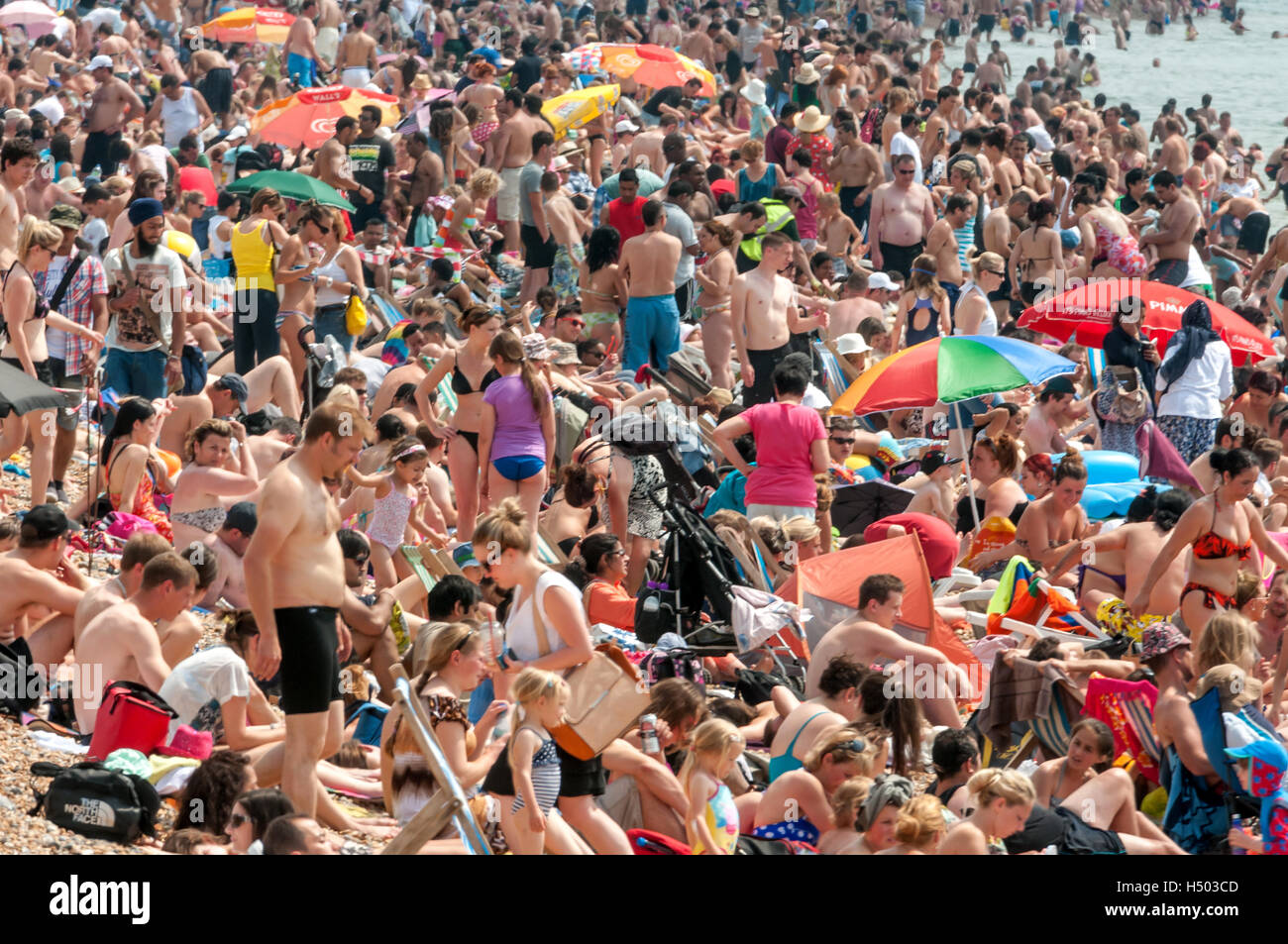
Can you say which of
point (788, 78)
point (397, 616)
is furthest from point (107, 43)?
point (397, 616)

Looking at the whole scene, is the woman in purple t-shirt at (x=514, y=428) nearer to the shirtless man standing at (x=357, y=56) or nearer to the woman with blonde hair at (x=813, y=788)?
the woman with blonde hair at (x=813, y=788)

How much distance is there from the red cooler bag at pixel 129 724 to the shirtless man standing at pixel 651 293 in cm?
631

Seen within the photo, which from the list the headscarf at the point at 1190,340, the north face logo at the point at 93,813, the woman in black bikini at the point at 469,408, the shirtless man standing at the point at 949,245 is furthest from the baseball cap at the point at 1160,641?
the shirtless man standing at the point at 949,245

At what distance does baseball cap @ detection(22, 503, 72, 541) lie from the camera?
7.41m

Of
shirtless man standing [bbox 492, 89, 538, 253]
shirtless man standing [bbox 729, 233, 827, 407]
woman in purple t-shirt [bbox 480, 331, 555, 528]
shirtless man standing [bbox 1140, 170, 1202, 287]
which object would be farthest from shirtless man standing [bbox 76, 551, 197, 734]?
shirtless man standing [bbox 1140, 170, 1202, 287]

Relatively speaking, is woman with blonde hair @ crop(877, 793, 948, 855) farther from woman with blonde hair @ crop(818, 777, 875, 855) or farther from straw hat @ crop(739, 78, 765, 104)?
straw hat @ crop(739, 78, 765, 104)

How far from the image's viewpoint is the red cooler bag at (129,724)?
6633 millimetres

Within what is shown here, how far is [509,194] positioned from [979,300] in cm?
426

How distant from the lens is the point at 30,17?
887 inches

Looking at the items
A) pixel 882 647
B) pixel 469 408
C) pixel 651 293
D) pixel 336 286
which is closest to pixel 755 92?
pixel 651 293

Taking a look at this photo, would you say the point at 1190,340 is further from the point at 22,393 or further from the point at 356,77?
the point at 356,77

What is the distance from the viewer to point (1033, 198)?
651 inches
